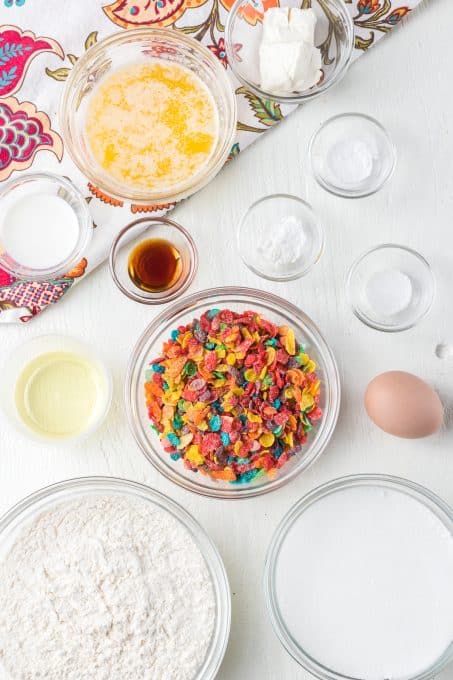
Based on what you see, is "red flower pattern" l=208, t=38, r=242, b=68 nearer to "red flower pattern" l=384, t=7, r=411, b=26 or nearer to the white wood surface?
the white wood surface

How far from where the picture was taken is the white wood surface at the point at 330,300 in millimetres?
1566

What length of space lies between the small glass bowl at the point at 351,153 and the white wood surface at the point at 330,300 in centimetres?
3

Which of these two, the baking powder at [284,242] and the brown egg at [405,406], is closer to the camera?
the brown egg at [405,406]

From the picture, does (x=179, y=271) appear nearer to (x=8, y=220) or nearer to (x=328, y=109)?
(x=8, y=220)

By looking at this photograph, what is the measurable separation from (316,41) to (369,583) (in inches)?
47.0

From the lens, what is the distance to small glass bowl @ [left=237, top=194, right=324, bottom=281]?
156 cm

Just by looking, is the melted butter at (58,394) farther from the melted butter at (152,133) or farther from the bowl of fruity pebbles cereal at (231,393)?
the melted butter at (152,133)

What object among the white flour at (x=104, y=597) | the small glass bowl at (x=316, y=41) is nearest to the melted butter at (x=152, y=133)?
the small glass bowl at (x=316, y=41)

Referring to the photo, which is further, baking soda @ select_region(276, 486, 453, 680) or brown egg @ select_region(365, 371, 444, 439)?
baking soda @ select_region(276, 486, 453, 680)

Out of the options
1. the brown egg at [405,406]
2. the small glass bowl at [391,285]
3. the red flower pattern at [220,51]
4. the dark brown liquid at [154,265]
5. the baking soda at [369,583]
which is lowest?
the baking soda at [369,583]

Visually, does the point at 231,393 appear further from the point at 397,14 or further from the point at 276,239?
the point at 397,14

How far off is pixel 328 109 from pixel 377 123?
0.37ft

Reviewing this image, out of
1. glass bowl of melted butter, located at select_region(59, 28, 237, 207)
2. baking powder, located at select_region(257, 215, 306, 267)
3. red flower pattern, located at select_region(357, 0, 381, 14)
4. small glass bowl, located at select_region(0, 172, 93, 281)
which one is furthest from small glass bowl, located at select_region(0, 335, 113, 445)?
red flower pattern, located at select_region(357, 0, 381, 14)

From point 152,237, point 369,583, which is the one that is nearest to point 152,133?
point 152,237
